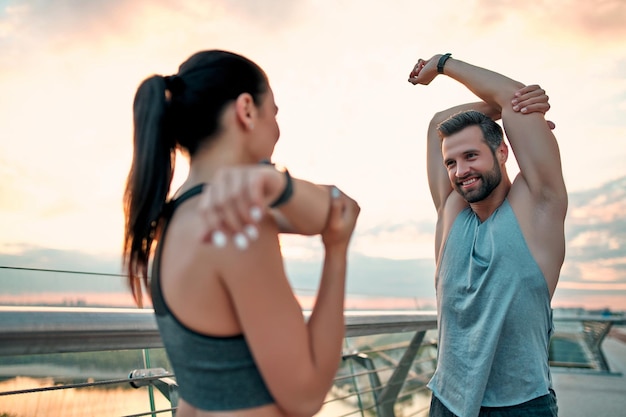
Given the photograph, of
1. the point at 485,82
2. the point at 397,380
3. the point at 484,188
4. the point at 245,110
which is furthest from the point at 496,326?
the point at 397,380

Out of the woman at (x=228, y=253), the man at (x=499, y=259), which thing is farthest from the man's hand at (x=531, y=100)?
the woman at (x=228, y=253)

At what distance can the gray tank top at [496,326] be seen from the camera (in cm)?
168

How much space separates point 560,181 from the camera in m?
1.76

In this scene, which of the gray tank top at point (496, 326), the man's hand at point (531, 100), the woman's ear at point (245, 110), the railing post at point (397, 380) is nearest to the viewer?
the woman's ear at point (245, 110)

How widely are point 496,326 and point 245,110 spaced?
1.09 meters

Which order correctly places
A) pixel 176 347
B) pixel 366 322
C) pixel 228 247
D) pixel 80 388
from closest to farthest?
pixel 228 247 → pixel 176 347 → pixel 80 388 → pixel 366 322

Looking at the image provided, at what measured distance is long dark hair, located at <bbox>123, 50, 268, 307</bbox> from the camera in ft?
3.26

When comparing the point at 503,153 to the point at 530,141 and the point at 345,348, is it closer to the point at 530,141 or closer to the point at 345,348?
the point at 530,141

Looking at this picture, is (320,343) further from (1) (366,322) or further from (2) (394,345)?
(2) (394,345)

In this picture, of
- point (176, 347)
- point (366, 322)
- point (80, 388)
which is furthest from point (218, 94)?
point (366, 322)

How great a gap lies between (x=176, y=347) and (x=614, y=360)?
28.0ft

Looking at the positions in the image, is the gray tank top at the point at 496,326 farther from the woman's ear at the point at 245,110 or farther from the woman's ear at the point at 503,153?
the woman's ear at the point at 245,110

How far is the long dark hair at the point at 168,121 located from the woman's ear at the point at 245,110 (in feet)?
0.06

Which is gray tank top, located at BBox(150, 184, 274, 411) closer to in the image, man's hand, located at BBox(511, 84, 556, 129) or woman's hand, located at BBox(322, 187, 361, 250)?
woman's hand, located at BBox(322, 187, 361, 250)
